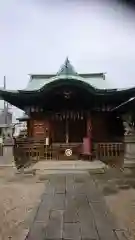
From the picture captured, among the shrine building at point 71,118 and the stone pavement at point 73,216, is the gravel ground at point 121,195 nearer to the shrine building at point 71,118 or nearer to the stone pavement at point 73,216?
the stone pavement at point 73,216

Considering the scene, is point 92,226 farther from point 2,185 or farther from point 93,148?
point 93,148

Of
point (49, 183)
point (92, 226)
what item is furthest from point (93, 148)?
point (92, 226)

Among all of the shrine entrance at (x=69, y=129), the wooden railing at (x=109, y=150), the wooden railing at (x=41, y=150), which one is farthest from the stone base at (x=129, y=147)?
the shrine entrance at (x=69, y=129)

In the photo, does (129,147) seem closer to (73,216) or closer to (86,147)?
(86,147)

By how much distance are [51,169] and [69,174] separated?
1.34 metres

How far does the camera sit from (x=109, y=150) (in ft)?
47.5

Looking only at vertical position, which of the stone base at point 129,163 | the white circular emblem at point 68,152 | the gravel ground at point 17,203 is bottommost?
the gravel ground at point 17,203

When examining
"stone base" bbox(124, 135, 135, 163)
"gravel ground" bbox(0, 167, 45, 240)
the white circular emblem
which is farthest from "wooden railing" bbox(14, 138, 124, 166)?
"gravel ground" bbox(0, 167, 45, 240)

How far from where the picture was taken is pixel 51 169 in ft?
37.5

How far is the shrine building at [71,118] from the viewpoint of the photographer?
15.1 metres

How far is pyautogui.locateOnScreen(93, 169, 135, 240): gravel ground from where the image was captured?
4605 millimetres

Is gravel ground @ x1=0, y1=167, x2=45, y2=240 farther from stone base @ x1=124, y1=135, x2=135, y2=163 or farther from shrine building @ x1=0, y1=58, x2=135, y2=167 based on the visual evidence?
shrine building @ x1=0, y1=58, x2=135, y2=167

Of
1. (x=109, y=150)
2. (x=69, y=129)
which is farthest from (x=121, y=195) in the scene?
(x=69, y=129)

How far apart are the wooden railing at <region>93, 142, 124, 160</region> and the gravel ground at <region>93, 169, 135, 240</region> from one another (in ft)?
11.7
